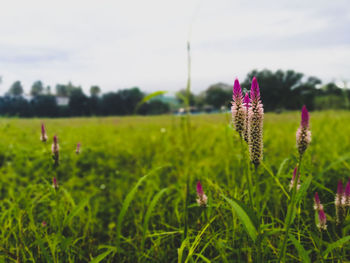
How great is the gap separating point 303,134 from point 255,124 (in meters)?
0.15

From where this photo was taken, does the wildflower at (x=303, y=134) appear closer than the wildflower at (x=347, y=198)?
Yes

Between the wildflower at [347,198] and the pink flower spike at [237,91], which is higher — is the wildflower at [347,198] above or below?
below

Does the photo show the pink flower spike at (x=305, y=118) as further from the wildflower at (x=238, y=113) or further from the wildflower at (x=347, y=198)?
the wildflower at (x=347, y=198)

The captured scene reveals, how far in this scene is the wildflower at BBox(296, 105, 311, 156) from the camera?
2.49 ft

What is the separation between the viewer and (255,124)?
2.67ft

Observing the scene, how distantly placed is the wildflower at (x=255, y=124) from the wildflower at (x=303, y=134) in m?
0.12

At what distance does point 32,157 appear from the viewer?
380 centimetres

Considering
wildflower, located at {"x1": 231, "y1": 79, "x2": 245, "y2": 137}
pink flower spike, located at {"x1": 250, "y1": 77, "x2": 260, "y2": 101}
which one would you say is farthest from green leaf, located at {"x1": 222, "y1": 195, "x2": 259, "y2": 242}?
pink flower spike, located at {"x1": 250, "y1": 77, "x2": 260, "y2": 101}

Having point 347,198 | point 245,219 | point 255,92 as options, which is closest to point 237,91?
point 255,92

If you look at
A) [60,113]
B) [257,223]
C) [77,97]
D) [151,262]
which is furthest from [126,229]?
[60,113]

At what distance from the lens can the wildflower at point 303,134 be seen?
2.49 feet

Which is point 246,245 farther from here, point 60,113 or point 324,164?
point 60,113

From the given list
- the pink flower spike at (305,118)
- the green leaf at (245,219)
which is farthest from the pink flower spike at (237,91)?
the green leaf at (245,219)

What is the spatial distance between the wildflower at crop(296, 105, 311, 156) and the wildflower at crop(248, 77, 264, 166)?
12 cm
